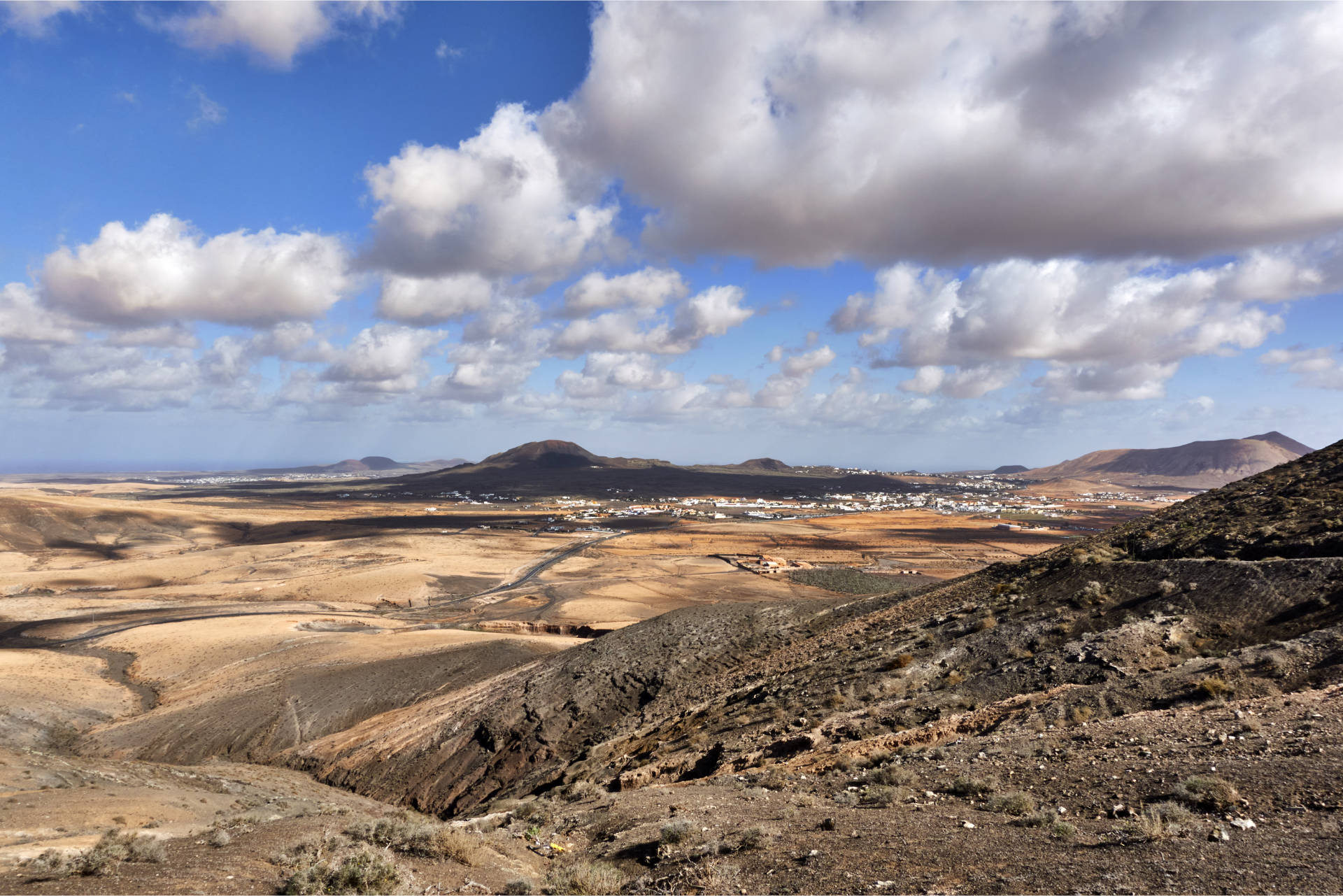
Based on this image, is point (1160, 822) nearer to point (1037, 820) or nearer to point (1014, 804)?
point (1037, 820)

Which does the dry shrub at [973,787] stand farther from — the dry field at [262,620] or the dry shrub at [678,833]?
the dry field at [262,620]

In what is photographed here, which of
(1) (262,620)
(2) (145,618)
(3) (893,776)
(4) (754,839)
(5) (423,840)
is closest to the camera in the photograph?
(4) (754,839)

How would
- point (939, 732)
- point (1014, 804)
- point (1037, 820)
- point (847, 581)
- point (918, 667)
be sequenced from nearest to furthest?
point (1037, 820) → point (1014, 804) → point (939, 732) → point (918, 667) → point (847, 581)

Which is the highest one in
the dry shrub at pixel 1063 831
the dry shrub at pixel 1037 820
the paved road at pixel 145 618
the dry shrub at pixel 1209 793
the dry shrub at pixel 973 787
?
the dry shrub at pixel 1209 793

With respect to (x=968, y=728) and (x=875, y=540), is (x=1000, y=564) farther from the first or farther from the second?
(x=875, y=540)

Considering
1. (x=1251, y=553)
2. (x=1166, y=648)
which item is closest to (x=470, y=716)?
(x=1166, y=648)

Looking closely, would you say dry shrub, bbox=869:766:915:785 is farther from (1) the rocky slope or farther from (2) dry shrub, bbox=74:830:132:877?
(2) dry shrub, bbox=74:830:132:877

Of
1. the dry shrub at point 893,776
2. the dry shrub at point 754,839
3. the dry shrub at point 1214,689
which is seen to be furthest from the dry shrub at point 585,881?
the dry shrub at point 1214,689

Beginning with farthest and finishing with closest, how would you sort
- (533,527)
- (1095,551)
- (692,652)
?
(533,527) → (692,652) → (1095,551)

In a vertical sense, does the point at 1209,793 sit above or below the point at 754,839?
above

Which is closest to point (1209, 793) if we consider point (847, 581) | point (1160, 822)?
point (1160, 822)

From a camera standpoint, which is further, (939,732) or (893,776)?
(939,732)
